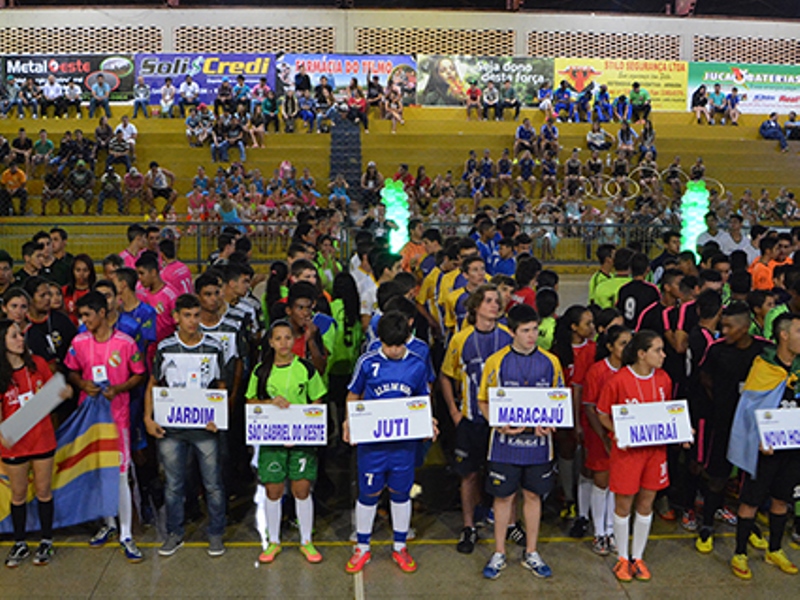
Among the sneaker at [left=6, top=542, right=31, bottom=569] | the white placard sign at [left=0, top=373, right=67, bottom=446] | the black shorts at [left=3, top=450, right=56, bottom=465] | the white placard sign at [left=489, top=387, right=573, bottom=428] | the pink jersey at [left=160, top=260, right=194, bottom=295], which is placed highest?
the pink jersey at [left=160, top=260, right=194, bottom=295]

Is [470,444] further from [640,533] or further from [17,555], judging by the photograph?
[17,555]

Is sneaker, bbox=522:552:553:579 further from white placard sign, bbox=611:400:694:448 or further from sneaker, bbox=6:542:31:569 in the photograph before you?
sneaker, bbox=6:542:31:569

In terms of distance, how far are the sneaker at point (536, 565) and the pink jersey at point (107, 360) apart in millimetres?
3203

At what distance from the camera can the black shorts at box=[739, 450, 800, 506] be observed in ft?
17.9

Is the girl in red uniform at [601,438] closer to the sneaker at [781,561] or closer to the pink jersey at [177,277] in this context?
the sneaker at [781,561]

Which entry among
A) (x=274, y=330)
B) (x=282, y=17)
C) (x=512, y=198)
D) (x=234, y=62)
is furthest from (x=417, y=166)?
(x=274, y=330)

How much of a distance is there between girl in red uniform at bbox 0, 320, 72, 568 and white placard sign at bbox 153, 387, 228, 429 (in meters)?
0.86

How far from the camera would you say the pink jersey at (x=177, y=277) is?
837 cm

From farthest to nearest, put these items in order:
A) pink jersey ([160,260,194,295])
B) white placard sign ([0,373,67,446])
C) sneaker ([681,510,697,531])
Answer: pink jersey ([160,260,194,295])
sneaker ([681,510,697,531])
white placard sign ([0,373,67,446])

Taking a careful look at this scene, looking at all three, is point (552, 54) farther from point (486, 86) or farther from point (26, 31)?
point (26, 31)

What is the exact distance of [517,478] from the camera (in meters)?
5.48

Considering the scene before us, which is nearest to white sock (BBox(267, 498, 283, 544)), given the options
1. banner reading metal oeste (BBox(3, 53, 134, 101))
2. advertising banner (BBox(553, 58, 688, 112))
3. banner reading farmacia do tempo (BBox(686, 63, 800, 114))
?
banner reading metal oeste (BBox(3, 53, 134, 101))

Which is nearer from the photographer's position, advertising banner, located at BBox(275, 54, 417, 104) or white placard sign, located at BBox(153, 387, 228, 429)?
white placard sign, located at BBox(153, 387, 228, 429)

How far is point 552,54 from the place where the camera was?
→ 31328 millimetres
